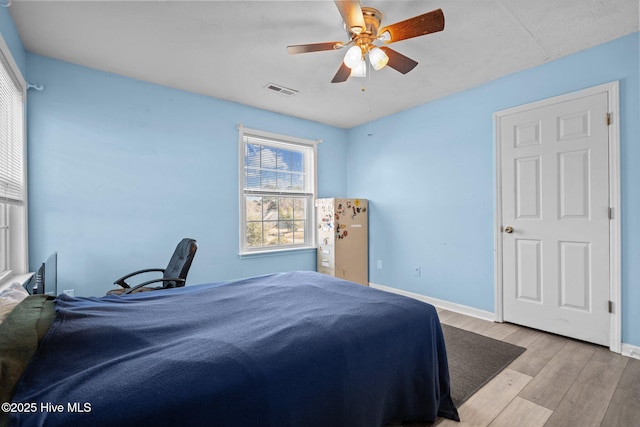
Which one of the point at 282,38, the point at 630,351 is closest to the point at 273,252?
the point at 282,38

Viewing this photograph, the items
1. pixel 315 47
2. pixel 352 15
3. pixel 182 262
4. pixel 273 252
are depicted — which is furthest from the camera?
pixel 273 252

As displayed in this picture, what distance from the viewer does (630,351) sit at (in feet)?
7.50

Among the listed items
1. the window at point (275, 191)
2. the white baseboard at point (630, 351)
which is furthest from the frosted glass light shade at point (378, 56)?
the white baseboard at point (630, 351)

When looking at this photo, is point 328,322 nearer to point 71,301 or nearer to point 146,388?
point 146,388

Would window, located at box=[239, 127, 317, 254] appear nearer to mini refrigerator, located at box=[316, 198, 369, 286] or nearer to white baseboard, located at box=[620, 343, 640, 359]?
mini refrigerator, located at box=[316, 198, 369, 286]

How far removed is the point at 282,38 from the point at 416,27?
3.53 ft

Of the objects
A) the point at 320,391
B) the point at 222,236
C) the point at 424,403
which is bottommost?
the point at 424,403

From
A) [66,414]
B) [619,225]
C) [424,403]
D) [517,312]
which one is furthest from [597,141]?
[66,414]

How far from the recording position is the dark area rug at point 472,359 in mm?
1962

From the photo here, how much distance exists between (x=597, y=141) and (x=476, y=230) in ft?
4.18

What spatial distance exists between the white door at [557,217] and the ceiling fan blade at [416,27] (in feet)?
5.71

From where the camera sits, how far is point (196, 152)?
334 centimetres

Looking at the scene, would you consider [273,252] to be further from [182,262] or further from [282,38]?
[282,38]

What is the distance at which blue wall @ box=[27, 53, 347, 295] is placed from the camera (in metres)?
2.56
